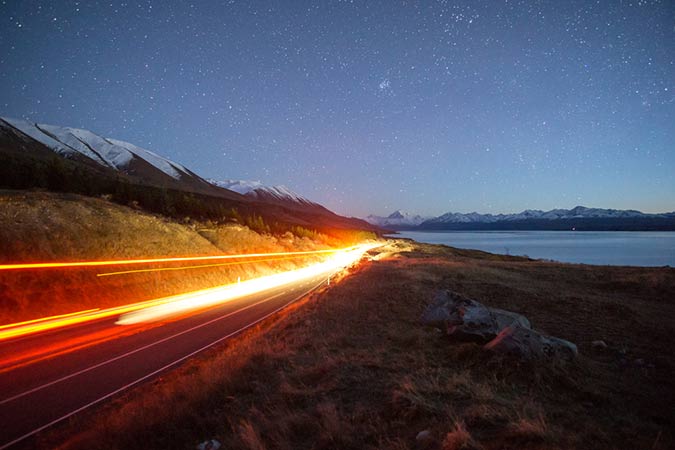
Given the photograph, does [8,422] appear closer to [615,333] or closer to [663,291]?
[615,333]

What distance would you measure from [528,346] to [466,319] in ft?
6.82

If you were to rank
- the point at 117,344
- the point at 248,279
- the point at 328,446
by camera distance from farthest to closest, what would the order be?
the point at 248,279, the point at 117,344, the point at 328,446

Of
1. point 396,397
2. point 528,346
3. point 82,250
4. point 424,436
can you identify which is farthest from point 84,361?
point 82,250

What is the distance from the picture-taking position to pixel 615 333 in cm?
1127

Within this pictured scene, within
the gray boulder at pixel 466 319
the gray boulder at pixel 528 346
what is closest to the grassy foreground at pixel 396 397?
the gray boulder at pixel 528 346

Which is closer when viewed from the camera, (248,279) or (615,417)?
(615,417)

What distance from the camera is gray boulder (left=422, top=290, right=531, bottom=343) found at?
30.7ft

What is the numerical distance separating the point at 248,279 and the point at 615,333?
3069 cm

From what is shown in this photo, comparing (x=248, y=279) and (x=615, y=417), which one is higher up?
(x=615, y=417)

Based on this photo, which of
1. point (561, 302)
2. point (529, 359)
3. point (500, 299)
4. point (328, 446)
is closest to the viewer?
point (328, 446)

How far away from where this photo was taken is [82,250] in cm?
2350

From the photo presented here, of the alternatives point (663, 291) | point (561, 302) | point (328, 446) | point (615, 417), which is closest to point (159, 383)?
point (328, 446)

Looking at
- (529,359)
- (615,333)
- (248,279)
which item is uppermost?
(529,359)

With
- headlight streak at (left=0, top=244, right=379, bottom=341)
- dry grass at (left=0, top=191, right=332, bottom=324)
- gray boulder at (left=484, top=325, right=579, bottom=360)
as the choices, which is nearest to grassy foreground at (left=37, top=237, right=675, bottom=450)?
gray boulder at (left=484, top=325, right=579, bottom=360)
